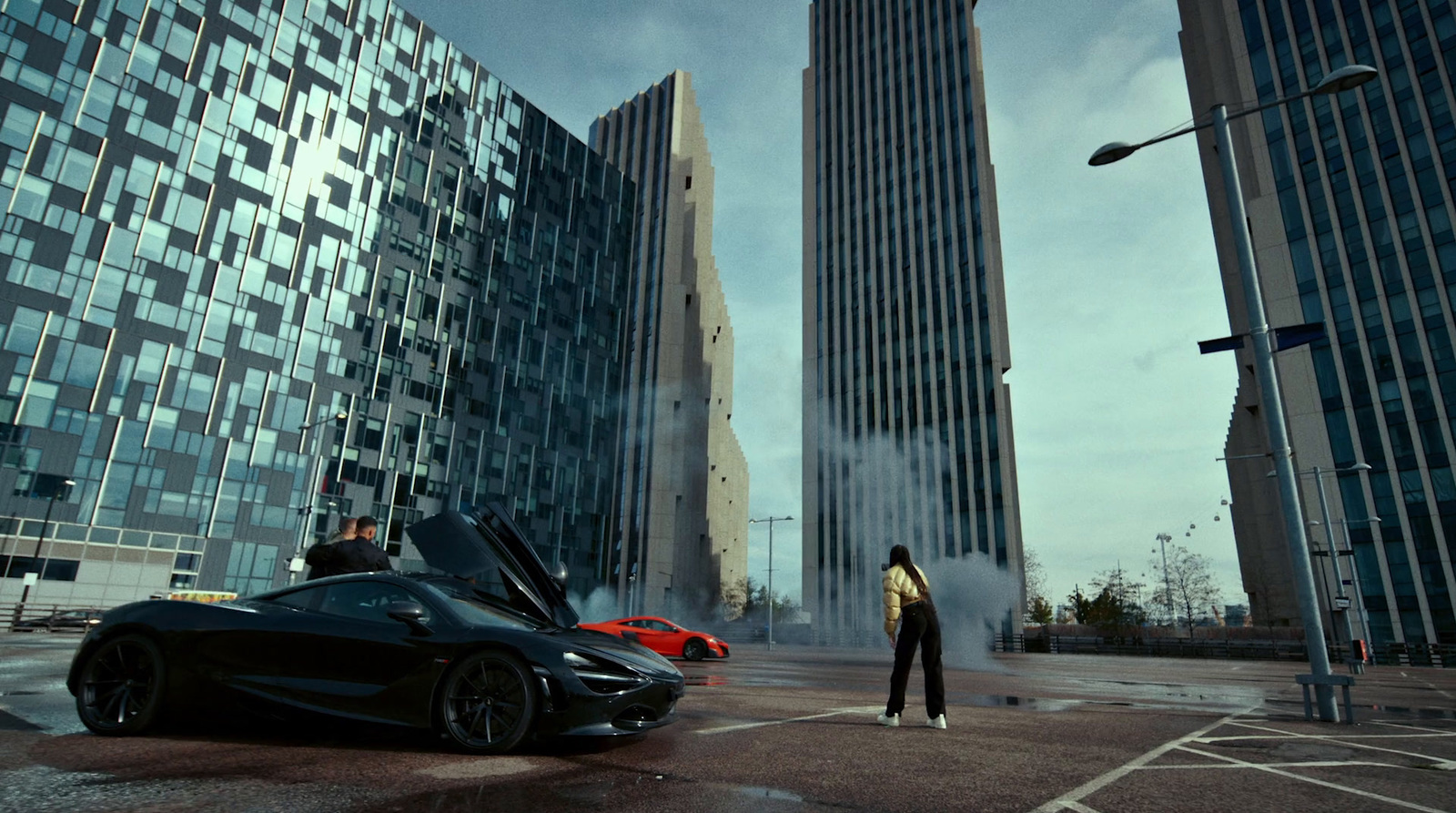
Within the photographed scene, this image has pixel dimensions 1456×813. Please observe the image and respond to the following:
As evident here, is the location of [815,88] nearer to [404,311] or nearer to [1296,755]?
[404,311]

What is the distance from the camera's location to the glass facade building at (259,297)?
1496 inches

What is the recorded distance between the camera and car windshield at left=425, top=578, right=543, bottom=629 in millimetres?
4461

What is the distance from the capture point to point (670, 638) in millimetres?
19328

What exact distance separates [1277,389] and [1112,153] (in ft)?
12.0

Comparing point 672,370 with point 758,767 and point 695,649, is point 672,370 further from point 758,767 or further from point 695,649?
point 758,767

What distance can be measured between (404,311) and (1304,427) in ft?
192

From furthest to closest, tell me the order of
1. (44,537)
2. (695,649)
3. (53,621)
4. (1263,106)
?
(44,537) < (53,621) < (695,649) < (1263,106)

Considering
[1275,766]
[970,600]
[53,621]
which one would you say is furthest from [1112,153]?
[970,600]

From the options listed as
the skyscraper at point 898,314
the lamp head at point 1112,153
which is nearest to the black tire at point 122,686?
the lamp head at point 1112,153

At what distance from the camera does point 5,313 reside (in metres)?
36.4

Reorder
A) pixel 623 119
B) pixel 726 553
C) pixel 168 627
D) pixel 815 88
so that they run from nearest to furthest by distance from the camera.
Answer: pixel 168 627 → pixel 815 88 → pixel 623 119 → pixel 726 553

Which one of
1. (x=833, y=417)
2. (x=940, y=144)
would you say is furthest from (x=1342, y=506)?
(x=940, y=144)

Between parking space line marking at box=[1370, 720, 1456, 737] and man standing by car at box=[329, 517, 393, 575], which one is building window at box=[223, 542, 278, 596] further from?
parking space line marking at box=[1370, 720, 1456, 737]

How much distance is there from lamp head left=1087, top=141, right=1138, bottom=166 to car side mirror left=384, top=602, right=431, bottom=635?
31.0 feet
